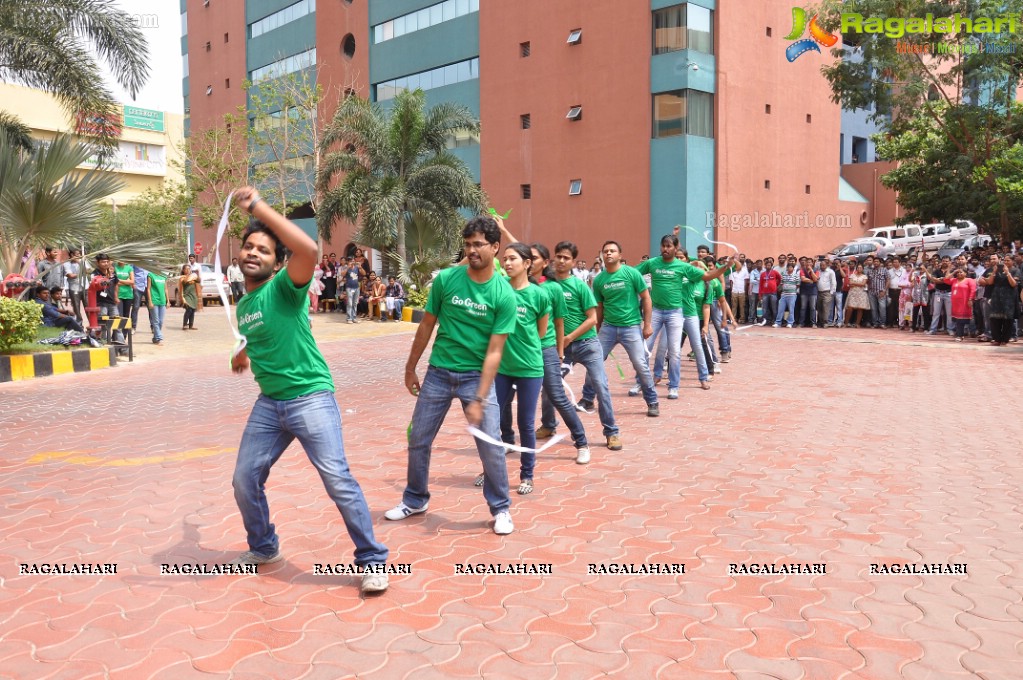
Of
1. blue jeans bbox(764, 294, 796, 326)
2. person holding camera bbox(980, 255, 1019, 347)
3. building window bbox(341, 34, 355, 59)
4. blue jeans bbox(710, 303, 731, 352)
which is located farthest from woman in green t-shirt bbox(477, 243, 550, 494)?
building window bbox(341, 34, 355, 59)

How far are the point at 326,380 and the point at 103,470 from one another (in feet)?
10.7

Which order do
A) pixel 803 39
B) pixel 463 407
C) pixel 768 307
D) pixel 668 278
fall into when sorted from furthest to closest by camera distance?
pixel 803 39 → pixel 768 307 → pixel 668 278 → pixel 463 407

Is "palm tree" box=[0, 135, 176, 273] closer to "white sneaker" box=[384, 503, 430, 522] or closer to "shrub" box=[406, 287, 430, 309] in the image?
"white sneaker" box=[384, 503, 430, 522]

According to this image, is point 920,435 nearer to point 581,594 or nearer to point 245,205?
point 581,594

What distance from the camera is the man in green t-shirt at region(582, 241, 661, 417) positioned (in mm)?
8203

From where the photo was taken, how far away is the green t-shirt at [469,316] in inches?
185

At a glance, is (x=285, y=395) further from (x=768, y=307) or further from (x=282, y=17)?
(x=282, y=17)

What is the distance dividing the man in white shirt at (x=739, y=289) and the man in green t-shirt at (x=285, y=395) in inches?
750

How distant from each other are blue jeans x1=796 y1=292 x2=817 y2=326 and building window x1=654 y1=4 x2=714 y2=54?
9975 mm

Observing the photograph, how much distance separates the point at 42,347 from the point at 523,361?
1041 centimetres

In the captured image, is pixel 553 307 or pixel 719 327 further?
pixel 719 327

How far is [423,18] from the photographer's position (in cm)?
3462

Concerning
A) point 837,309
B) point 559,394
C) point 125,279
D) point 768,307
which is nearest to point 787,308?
point 768,307

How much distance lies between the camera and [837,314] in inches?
825
